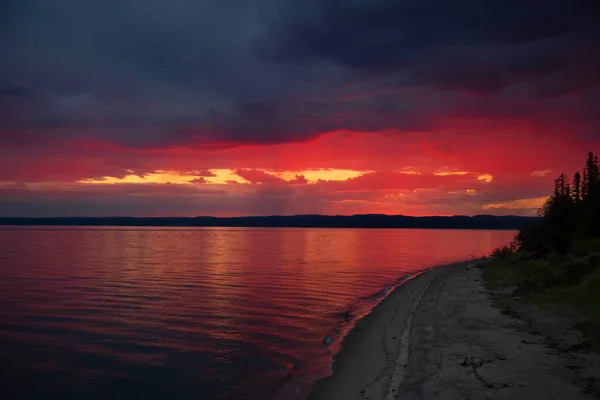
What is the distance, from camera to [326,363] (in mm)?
17641

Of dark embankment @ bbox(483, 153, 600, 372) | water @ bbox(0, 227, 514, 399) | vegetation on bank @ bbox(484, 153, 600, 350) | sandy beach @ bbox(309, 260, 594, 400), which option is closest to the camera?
sandy beach @ bbox(309, 260, 594, 400)

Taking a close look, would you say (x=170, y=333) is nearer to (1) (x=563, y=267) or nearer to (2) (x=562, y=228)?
(1) (x=563, y=267)

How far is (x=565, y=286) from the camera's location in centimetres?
2598

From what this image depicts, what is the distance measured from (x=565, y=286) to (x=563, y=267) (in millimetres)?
4516

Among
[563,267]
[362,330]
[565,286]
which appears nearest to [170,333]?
[362,330]

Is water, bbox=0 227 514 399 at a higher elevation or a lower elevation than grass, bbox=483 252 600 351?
lower

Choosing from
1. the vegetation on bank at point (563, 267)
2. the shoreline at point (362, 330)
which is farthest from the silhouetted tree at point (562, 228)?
the shoreline at point (362, 330)

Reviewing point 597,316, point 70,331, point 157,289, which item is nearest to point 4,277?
point 157,289

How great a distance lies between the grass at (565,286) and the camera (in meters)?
17.9

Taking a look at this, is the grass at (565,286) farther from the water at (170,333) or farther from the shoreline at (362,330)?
the water at (170,333)

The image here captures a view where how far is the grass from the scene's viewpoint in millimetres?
17938

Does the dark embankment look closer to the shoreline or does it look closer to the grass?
the grass

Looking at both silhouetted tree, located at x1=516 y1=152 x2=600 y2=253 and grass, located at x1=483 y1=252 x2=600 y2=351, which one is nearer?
grass, located at x1=483 y1=252 x2=600 y2=351

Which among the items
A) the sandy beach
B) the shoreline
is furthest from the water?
the sandy beach
